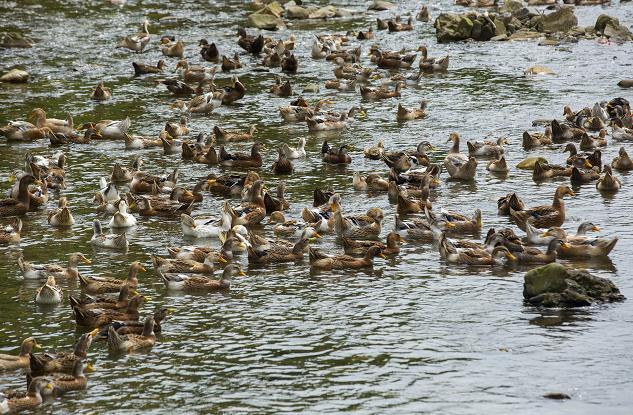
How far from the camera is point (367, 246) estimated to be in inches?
821

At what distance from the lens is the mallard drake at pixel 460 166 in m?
25.9

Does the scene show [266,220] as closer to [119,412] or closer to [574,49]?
[119,412]

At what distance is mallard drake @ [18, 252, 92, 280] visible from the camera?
64.0 ft

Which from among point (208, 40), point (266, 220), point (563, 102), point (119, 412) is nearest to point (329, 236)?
point (266, 220)

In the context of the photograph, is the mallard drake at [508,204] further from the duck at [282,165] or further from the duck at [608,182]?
the duck at [282,165]

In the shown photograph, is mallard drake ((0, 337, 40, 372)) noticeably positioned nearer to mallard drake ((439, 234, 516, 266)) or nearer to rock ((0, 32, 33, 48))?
mallard drake ((439, 234, 516, 266))

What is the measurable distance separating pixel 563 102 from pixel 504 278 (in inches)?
597

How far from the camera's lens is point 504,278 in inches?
762

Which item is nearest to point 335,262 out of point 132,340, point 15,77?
point 132,340

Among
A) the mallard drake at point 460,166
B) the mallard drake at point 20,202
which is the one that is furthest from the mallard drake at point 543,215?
the mallard drake at point 20,202

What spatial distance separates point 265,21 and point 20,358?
34.8 metres

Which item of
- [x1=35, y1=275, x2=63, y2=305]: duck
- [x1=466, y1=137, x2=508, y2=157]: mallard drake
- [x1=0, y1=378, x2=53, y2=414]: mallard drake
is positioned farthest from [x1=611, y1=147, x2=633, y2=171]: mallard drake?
[x1=0, y1=378, x2=53, y2=414]: mallard drake

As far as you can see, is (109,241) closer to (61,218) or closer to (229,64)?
(61,218)

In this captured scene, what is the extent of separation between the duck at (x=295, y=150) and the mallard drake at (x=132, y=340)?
1118cm
